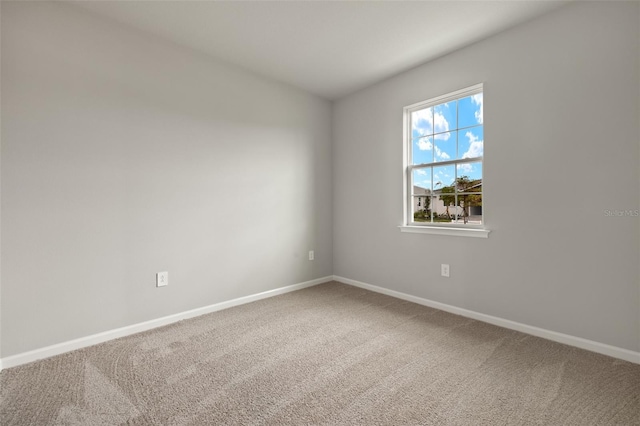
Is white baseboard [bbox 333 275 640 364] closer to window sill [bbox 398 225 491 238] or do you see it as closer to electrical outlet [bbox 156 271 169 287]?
window sill [bbox 398 225 491 238]

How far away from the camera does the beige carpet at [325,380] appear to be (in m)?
1.48

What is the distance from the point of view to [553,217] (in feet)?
7.41

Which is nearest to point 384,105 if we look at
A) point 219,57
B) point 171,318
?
point 219,57

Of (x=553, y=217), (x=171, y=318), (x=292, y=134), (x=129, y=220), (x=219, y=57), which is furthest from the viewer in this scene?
(x=292, y=134)

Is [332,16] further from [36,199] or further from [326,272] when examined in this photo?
[326,272]

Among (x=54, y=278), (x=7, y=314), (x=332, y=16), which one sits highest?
(x=332, y=16)

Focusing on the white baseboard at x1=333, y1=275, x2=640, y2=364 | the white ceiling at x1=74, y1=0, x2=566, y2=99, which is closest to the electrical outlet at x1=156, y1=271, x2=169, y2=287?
the white ceiling at x1=74, y1=0, x2=566, y2=99

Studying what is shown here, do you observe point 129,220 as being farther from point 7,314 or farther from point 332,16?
point 332,16

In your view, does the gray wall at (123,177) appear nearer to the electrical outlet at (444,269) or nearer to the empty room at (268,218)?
the empty room at (268,218)

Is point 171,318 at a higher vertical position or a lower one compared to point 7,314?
lower

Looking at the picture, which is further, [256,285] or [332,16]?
[256,285]

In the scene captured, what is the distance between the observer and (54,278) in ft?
6.94

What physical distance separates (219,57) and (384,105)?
1.85 m

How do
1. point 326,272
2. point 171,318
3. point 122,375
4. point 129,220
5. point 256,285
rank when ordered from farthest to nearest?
point 326,272 < point 256,285 < point 171,318 < point 129,220 < point 122,375
